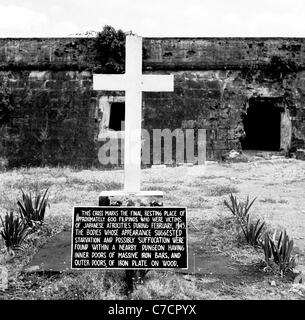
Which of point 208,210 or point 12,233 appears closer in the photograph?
point 12,233

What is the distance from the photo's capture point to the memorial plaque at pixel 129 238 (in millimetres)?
3508

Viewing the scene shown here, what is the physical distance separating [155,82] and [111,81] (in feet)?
1.35

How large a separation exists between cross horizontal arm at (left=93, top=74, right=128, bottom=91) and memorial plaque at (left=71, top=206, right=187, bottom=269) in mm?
1292

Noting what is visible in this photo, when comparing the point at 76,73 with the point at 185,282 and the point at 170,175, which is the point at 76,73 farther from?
the point at 185,282

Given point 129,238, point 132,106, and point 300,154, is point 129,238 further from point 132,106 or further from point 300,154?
point 300,154

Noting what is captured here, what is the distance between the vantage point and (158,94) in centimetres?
1248

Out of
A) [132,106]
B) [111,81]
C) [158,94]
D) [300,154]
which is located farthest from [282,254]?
[158,94]

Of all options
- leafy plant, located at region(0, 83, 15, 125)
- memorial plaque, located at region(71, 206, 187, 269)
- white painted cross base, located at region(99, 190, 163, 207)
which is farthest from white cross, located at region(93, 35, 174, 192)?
leafy plant, located at region(0, 83, 15, 125)

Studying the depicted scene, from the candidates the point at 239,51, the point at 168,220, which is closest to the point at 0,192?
the point at 168,220

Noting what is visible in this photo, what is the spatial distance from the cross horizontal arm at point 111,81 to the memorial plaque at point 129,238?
1.29 meters

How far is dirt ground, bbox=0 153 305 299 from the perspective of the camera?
144 inches

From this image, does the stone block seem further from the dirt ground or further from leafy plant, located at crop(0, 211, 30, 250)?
leafy plant, located at crop(0, 211, 30, 250)

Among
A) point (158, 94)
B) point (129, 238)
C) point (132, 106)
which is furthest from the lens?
point (158, 94)

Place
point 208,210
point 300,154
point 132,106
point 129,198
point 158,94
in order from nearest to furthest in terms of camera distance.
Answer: point 129,198 < point 132,106 < point 208,210 < point 300,154 < point 158,94
